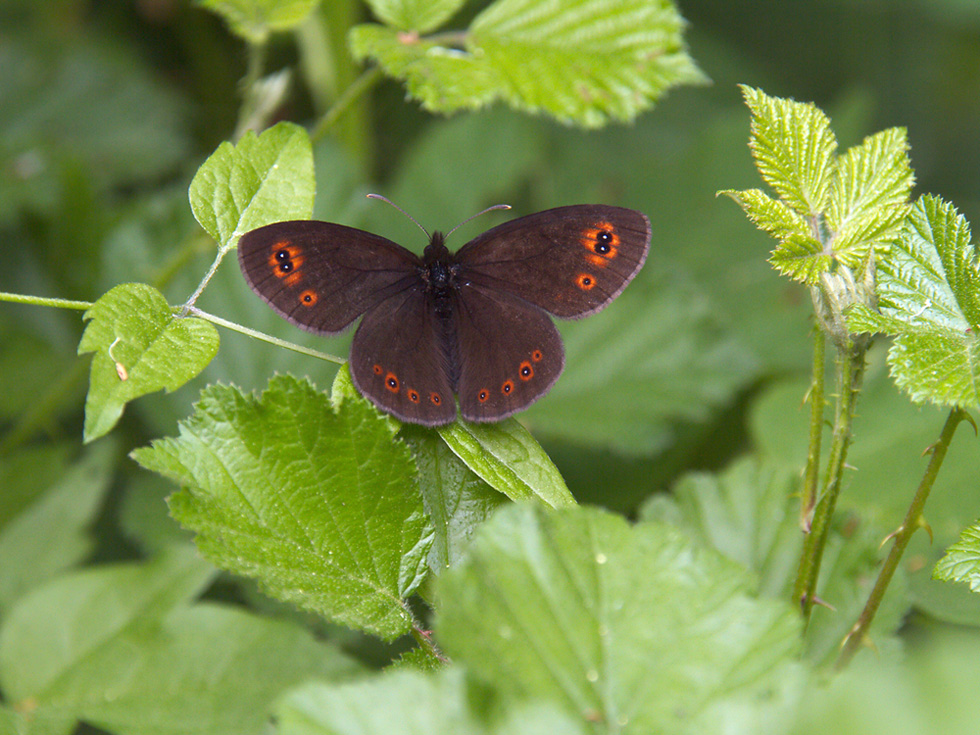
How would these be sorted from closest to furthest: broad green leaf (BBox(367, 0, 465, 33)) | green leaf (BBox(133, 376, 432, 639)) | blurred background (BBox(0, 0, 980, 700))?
green leaf (BBox(133, 376, 432, 639)) → broad green leaf (BBox(367, 0, 465, 33)) → blurred background (BBox(0, 0, 980, 700))

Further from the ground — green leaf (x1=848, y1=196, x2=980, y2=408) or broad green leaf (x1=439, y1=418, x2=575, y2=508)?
green leaf (x1=848, y1=196, x2=980, y2=408)

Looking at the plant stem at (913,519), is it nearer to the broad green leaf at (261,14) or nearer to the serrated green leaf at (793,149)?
the serrated green leaf at (793,149)

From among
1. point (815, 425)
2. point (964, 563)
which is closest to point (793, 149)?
point (815, 425)

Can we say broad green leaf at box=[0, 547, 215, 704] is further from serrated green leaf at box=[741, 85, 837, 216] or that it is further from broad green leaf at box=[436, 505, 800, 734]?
serrated green leaf at box=[741, 85, 837, 216]

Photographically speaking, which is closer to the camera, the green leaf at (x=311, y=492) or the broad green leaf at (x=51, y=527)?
the green leaf at (x=311, y=492)

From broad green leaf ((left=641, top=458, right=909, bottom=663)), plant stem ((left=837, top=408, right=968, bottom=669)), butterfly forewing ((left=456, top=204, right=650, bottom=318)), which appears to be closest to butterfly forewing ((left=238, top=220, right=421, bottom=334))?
butterfly forewing ((left=456, top=204, right=650, bottom=318))

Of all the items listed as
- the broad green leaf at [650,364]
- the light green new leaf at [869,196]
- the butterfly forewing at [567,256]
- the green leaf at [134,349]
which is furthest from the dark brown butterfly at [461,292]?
the broad green leaf at [650,364]

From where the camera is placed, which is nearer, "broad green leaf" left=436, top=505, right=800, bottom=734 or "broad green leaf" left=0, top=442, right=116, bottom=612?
"broad green leaf" left=436, top=505, right=800, bottom=734

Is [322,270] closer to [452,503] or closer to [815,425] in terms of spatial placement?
[452,503]
